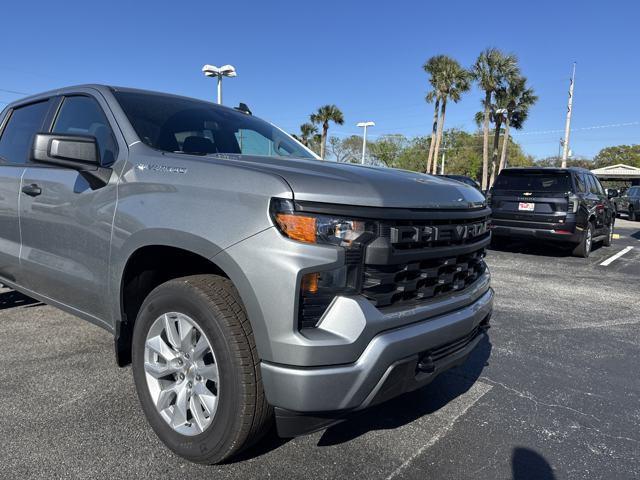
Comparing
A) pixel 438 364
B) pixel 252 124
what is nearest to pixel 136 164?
pixel 252 124

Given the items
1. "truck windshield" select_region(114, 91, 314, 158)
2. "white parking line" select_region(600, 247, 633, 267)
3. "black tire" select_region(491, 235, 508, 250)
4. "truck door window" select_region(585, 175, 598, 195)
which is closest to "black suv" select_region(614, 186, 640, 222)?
"white parking line" select_region(600, 247, 633, 267)

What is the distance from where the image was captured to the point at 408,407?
2.89m

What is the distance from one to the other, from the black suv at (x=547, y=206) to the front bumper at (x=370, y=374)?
7.47 meters

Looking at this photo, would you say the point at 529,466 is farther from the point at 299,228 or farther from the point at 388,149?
the point at 388,149

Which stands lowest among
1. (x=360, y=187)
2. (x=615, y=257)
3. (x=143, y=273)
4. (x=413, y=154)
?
(x=615, y=257)

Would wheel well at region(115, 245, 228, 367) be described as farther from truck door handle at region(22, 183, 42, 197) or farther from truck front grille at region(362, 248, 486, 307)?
truck door handle at region(22, 183, 42, 197)

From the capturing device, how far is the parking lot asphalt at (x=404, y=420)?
2.26m

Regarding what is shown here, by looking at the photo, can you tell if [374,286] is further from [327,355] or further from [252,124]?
[252,124]

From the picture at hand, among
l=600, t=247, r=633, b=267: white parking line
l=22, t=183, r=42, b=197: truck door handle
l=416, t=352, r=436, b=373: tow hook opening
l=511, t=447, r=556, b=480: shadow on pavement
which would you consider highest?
l=22, t=183, r=42, b=197: truck door handle

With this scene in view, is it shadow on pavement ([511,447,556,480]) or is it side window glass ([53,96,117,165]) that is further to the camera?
side window glass ([53,96,117,165])

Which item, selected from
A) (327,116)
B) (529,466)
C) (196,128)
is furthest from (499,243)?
(327,116)

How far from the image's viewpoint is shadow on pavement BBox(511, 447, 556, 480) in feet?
7.45

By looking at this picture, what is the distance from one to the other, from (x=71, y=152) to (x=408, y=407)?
2.44 m

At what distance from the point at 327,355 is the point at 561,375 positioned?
2502mm
